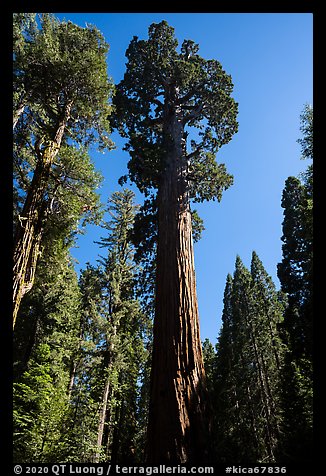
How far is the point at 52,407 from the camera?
10430 millimetres

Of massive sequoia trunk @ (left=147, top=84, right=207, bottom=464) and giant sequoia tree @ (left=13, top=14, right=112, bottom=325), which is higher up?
giant sequoia tree @ (left=13, top=14, right=112, bottom=325)

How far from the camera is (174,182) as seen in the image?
20.8ft

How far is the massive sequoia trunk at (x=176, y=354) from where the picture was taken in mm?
3295

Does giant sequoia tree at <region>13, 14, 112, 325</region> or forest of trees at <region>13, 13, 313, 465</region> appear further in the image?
giant sequoia tree at <region>13, 14, 112, 325</region>

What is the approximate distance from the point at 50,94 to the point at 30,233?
4128mm

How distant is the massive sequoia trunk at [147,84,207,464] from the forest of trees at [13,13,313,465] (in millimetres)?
16

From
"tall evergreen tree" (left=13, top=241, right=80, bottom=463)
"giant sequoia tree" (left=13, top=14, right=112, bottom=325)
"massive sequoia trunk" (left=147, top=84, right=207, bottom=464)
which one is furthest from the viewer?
"tall evergreen tree" (left=13, top=241, right=80, bottom=463)

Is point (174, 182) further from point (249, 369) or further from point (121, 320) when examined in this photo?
point (249, 369)

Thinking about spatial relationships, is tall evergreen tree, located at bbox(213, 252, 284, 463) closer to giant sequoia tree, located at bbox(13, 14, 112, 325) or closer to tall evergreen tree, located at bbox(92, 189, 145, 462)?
tall evergreen tree, located at bbox(92, 189, 145, 462)

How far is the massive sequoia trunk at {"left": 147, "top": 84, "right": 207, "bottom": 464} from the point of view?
3295mm

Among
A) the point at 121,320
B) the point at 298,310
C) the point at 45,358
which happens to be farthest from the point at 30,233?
the point at 298,310

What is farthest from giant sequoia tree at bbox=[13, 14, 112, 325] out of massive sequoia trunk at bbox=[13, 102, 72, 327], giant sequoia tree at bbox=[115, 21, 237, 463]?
giant sequoia tree at bbox=[115, 21, 237, 463]

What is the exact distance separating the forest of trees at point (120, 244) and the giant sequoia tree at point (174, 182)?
24 mm
